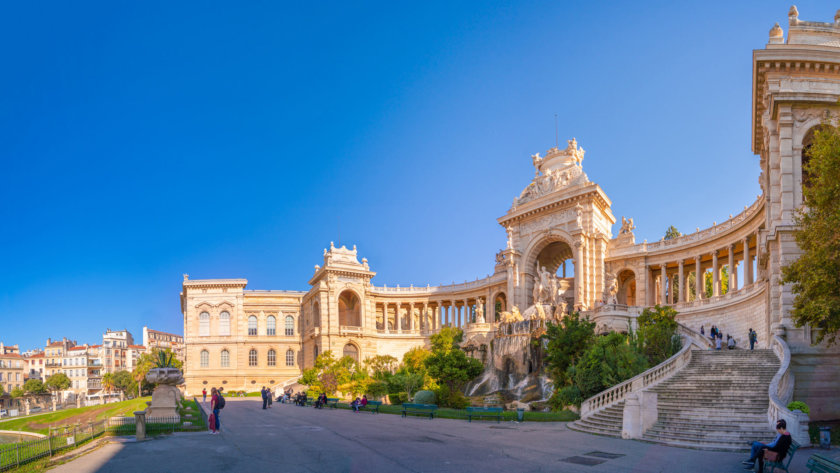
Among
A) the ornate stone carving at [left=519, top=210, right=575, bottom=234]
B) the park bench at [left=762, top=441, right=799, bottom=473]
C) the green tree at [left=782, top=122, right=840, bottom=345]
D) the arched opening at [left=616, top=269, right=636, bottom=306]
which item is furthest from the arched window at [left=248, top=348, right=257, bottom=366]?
the park bench at [left=762, top=441, right=799, bottom=473]

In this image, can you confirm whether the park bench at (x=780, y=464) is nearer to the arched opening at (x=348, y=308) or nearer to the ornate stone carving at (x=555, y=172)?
the ornate stone carving at (x=555, y=172)

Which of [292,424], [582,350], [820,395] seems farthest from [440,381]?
[820,395]

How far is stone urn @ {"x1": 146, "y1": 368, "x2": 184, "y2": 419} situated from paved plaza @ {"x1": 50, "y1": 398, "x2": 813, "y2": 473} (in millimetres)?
3478

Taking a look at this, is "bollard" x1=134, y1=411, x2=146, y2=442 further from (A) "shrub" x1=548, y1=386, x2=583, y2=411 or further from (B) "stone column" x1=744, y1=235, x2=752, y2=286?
(B) "stone column" x1=744, y1=235, x2=752, y2=286

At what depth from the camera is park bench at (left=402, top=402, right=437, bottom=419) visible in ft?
96.0

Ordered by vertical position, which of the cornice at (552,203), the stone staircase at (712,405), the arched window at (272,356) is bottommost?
the arched window at (272,356)

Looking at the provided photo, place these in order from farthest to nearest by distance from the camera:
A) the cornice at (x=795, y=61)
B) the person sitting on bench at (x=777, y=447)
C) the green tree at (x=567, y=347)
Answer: the green tree at (x=567, y=347) → the cornice at (x=795, y=61) → the person sitting on bench at (x=777, y=447)

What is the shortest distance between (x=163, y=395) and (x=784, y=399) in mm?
24742

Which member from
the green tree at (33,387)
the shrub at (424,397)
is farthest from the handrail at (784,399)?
the green tree at (33,387)

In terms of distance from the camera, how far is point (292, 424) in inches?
1041

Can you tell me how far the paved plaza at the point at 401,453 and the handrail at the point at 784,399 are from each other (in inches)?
23.0

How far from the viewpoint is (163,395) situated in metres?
25.4

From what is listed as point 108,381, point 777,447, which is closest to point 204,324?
point 108,381

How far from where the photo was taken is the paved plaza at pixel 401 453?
14.8m
